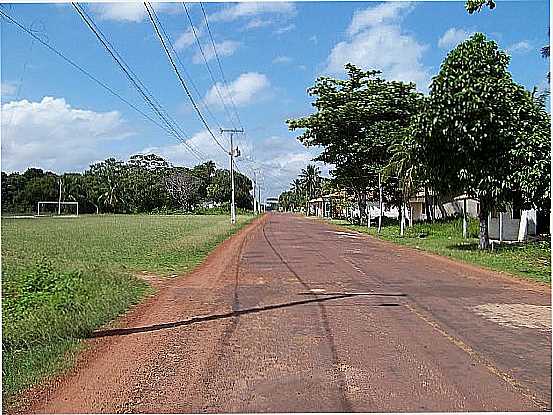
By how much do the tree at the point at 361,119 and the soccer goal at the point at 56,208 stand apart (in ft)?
109

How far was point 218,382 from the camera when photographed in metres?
5.76

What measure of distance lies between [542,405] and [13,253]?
55.5ft

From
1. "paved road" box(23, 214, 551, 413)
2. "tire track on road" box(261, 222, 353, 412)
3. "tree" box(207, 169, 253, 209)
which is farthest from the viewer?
"tree" box(207, 169, 253, 209)

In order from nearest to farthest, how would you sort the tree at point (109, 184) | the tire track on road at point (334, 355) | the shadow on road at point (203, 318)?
the tire track on road at point (334, 355) < the shadow on road at point (203, 318) < the tree at point (109, 184)

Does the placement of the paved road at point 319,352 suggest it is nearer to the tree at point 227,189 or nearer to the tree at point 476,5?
the tree at point 476,5

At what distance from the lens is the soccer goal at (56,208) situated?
69500 millimetres

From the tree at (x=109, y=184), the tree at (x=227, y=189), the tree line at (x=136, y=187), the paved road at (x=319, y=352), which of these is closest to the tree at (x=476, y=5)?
the paved road at (x=319, y=352)

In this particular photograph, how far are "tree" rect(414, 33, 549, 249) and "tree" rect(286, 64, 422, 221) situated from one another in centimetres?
2051

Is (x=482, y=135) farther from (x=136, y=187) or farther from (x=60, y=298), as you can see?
(x=136, y=187)

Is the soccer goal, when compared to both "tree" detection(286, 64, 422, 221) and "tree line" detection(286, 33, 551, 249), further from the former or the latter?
"tree line" detection(286, 33, 551, 249)

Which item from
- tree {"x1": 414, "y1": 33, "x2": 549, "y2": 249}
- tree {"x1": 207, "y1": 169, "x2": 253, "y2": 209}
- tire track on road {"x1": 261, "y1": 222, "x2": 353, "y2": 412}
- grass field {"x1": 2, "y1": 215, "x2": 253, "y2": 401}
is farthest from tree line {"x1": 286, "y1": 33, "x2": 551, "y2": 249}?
tree {"x1": 207, "y1": 169, "x2": 253, "y2": 209}

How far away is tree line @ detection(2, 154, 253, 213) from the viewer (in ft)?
245

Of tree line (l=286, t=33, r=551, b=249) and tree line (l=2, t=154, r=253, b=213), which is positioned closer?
tree line (l=286, t=33, r=551, b=249)

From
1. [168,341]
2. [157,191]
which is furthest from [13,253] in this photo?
[157,191]
